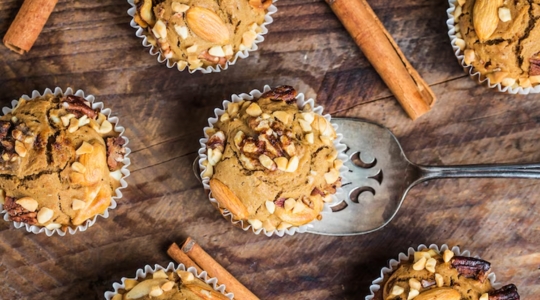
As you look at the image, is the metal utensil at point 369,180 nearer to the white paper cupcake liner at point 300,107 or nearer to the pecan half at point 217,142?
the white paper cupcake liner at point 300,107

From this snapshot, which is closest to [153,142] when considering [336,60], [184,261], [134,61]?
[134,61]

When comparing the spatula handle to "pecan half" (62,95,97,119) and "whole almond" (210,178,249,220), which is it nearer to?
"whole almond" (210,178,249,220)

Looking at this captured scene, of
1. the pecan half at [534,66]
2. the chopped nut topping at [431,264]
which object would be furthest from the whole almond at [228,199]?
the pecan half at [534,66]

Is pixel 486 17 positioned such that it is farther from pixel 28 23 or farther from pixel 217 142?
pixel 28 23

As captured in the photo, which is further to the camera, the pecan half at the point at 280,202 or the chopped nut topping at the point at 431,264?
the chopped nut topping at the point at 431,264

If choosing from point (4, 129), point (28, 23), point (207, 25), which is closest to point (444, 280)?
point (207, 25)

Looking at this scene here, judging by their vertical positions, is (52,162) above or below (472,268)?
above

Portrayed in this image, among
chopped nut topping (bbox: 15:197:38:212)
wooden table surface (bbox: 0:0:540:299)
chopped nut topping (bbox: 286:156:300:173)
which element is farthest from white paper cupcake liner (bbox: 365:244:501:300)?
chopped nut topping (bbox: 15:197:38:212)
